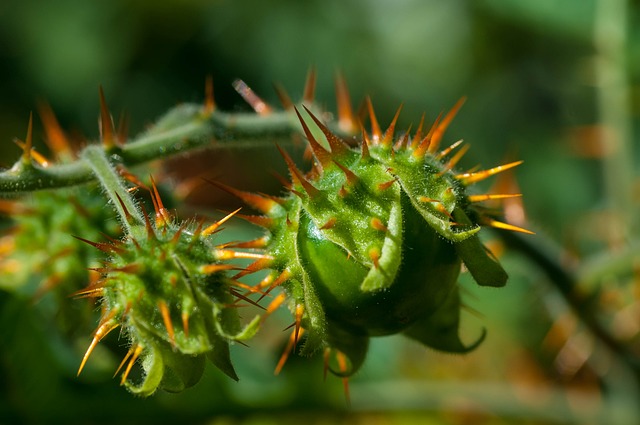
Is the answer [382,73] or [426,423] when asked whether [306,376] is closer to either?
[426,423]

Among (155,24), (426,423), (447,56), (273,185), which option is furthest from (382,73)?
(426,423)

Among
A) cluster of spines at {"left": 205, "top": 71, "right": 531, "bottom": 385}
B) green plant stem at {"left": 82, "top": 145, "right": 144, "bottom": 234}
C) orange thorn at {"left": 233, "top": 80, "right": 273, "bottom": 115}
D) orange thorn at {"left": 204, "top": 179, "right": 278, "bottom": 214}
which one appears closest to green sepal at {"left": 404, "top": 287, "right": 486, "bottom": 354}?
cluster of spines at {"left": 205, "top": 71, "right": 531, "bottom": 385}

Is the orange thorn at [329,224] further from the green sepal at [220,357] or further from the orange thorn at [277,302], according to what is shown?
the green sepal at [220,357]

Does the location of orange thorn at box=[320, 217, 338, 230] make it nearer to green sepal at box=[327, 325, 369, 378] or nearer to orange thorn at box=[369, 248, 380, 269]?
orange thorn at box=[369, 248, 380, 269]

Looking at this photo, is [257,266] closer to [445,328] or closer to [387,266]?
[387,266]

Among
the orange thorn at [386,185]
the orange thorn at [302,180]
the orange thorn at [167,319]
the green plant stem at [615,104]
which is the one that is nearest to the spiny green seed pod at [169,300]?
the orange thorn at [167,319]

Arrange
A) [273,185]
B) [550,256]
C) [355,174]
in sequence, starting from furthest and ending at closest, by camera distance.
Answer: [273,185] < [550,256] < [355,174]
